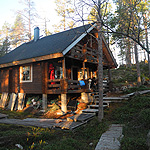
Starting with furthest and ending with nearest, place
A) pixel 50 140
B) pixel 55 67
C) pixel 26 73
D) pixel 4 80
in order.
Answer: pixel 4 80 < pixel 26 73 < pixel 55 67 < pixel 50 140

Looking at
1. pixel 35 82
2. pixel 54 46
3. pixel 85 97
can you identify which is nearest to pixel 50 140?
pixel 85 97

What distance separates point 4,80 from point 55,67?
600 cm

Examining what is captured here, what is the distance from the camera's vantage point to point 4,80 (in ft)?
46.4

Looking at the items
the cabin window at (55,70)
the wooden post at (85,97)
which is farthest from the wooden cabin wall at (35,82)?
the wooden post at (85,97)

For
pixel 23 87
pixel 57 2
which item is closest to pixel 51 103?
pixel 23 87

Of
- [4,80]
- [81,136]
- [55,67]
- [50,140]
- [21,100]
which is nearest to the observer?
[50,140]

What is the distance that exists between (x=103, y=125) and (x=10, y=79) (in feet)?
36.2

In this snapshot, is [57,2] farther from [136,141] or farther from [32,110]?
[136,141]

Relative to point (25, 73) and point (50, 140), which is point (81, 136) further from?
point (25, 73)

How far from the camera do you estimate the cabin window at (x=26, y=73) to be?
12028 mm

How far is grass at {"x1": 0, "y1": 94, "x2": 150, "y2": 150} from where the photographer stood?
149 inches

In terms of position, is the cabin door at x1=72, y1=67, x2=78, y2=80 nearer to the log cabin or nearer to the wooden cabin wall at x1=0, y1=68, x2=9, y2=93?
the log cabin

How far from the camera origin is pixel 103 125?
5.95 metres

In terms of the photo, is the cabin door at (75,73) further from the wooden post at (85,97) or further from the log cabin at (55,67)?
the wooden post at (85,97)
